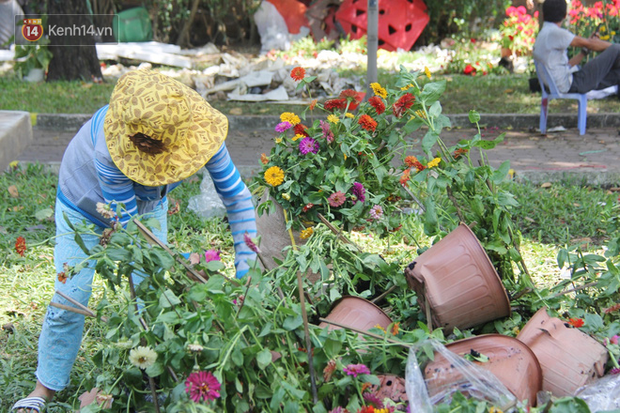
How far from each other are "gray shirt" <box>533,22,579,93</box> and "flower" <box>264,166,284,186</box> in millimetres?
5145

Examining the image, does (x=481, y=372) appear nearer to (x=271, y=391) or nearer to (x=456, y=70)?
(x=271, y=391)

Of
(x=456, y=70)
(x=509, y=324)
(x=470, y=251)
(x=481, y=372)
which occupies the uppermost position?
(x=470, y=251)

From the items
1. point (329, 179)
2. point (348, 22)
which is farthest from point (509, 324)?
point (348, 22)

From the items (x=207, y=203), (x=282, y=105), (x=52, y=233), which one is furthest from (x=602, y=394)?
(x=282, y=105)

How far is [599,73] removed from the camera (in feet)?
21.4

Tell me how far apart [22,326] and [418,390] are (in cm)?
204

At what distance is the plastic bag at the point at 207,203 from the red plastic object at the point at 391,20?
8363 mm

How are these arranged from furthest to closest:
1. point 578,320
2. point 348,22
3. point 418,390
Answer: point 348,22, point 578,320, point 418,390

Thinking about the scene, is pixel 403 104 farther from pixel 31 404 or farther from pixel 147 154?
pixel 31 404

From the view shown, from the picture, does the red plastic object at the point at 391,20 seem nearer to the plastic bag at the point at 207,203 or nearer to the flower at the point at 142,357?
the plastic bag at the point at 207,203

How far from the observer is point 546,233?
3.64 m

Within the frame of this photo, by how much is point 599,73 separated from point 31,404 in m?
6.28

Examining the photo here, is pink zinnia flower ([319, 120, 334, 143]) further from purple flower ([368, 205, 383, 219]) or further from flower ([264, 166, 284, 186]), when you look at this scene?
purple flower ([368, 205, 383, 219])

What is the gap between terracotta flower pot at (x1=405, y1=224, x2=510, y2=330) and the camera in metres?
1.73
